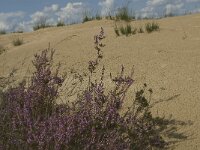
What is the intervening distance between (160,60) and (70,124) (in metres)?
2.97

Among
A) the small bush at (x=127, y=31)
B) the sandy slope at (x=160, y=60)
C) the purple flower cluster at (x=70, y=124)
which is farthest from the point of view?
the small bush at (x=127, y=31)

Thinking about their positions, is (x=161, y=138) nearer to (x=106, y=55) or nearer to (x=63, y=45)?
(x=106, y=55)

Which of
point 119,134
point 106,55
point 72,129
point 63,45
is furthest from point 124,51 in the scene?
point 72,129

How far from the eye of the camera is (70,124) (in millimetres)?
3508

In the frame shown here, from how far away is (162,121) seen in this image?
4.63m

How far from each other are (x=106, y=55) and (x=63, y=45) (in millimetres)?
1404

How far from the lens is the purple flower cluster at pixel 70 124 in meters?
3.57

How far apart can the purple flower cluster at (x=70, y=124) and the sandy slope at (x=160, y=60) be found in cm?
37

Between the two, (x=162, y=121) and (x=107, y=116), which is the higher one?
(x=107, y=116)

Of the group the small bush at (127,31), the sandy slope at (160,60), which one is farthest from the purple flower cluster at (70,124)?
the small bush at (127,31)

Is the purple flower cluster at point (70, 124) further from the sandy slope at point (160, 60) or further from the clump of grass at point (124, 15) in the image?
the clump of grass at point (124, 15)

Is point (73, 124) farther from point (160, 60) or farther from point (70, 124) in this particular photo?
point (160, 60)

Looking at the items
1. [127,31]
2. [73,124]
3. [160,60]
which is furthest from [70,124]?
[127,31]

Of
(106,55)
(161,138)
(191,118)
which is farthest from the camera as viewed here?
(106,55)
